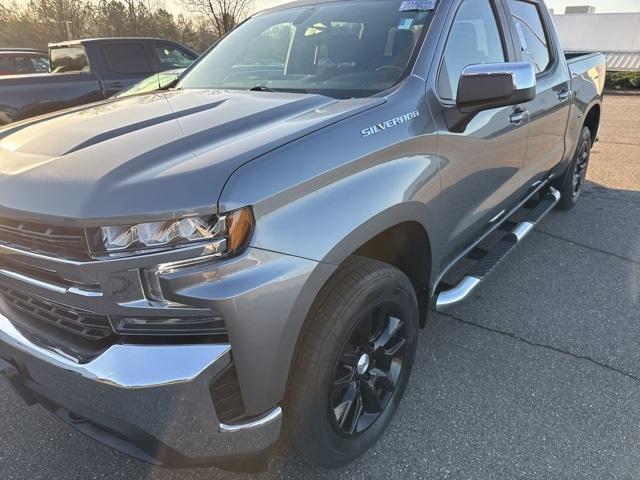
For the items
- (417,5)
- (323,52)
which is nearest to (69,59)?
(323,52)

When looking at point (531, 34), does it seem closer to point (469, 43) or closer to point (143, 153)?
point (469, 43)

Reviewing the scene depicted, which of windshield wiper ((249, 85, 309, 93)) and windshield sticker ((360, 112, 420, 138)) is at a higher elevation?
windshield wiper ((249, 85, 309, 93))

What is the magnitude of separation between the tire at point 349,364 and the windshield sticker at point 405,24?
1.26 metres

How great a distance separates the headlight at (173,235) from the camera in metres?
1.47

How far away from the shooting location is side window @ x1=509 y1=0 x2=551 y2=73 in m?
3.48

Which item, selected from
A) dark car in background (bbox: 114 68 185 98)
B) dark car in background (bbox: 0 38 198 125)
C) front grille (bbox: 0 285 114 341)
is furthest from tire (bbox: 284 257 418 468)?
dark car in background (bbox: 0 38 198 125)

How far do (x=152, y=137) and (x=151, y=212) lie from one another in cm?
49

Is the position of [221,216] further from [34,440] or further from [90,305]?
[34,440]

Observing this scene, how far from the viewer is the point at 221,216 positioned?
147 centimetres

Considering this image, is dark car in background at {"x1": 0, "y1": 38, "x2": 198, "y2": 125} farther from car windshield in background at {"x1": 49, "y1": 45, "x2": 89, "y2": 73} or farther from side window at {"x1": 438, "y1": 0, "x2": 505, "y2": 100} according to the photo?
side window at {"x1": 438, "y1": 0, "x2": 505, "y2": 100}

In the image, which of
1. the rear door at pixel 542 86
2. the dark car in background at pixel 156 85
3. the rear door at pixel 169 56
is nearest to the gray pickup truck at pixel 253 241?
the dark car in background at pixel 156 85

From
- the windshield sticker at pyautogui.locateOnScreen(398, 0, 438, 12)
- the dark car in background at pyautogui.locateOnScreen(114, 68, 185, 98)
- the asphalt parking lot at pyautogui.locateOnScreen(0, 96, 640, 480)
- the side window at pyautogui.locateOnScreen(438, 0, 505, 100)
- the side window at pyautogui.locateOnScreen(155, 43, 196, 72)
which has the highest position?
the windshield sticker at pyautogui.locateOnScreen(398, 0, 438, 12)

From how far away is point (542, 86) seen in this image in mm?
3574

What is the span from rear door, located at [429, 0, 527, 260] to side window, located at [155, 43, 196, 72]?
6586mm
